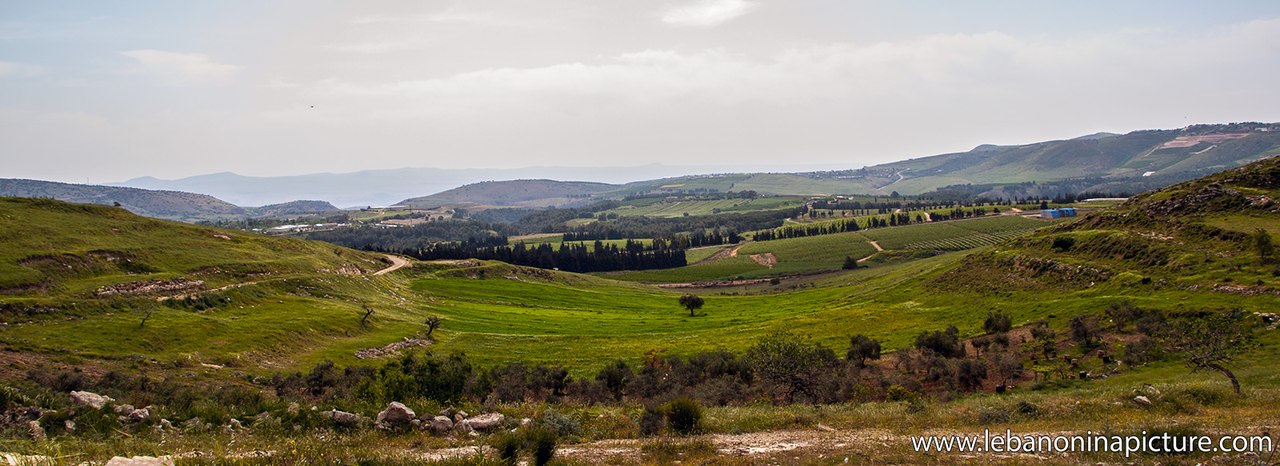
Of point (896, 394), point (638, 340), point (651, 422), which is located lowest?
point (638, 340)

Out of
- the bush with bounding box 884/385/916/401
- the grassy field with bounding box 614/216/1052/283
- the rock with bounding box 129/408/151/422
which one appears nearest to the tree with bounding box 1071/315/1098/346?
the bush with bounding box 884/385/916/401

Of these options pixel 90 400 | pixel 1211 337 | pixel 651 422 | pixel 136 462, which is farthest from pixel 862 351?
pixel 136 462

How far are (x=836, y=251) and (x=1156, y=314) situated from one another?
134074 mm

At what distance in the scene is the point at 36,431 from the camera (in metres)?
17.3

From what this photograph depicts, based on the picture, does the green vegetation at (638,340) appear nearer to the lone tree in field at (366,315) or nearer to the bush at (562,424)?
the bush at (562,424)

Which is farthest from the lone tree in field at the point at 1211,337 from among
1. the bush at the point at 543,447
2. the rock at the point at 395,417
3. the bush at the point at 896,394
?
the rock at the point at 395,417

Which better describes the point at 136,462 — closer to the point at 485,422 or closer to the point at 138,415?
the point at 485,422

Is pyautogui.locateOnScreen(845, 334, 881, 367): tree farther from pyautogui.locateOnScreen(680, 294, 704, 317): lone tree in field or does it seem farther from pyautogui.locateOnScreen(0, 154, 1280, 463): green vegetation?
pyautogui.locateOnScreen(680, 294, 704, 317): lone tree in field

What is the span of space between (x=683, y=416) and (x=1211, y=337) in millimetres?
29268

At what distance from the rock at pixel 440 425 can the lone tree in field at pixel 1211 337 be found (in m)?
32.0

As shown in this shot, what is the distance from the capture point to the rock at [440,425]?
19578 mm

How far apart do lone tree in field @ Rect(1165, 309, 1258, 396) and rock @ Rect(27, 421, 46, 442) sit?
42.8m

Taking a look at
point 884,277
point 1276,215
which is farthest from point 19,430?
point 884,277

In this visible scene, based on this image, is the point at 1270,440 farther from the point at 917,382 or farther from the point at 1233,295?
the point at 1233,295
